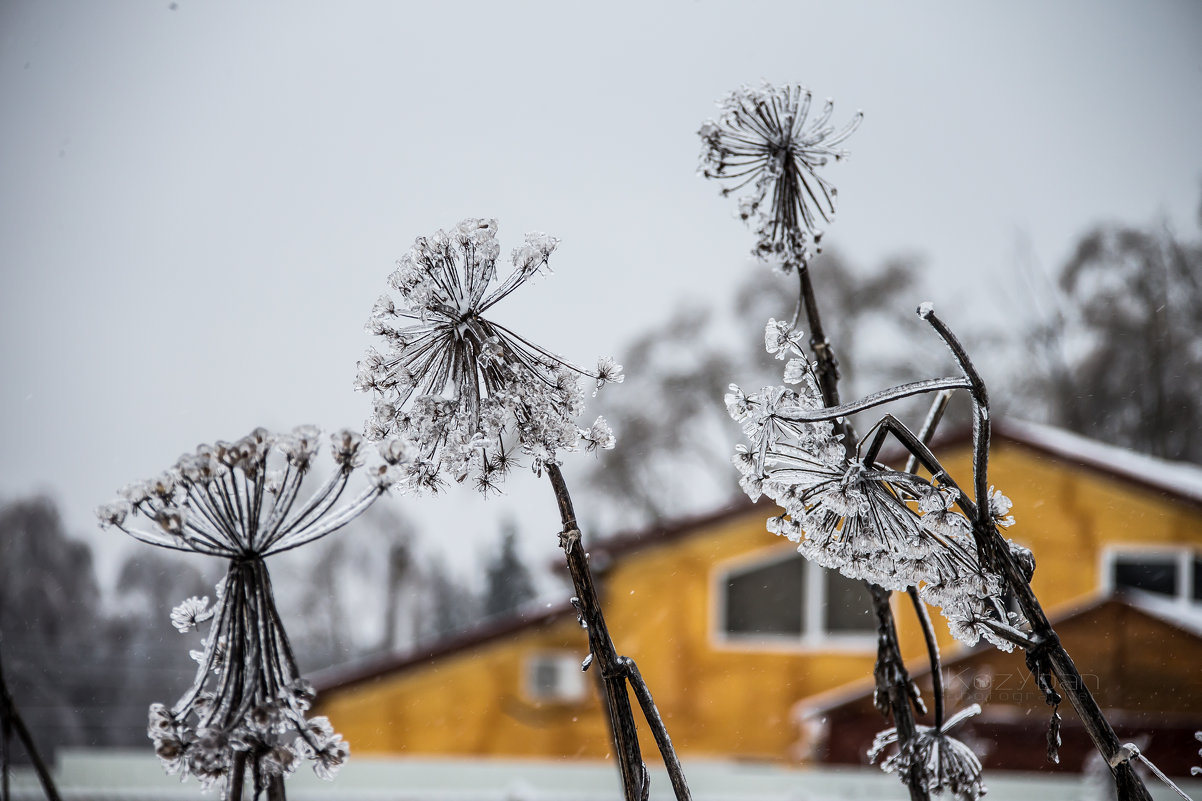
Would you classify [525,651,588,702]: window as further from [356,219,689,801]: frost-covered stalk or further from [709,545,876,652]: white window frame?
[356,219,689,801]: frost-covered stalk

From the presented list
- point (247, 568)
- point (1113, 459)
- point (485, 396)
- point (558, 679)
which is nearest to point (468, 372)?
point (485, 396)

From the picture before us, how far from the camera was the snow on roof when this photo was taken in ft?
6.05

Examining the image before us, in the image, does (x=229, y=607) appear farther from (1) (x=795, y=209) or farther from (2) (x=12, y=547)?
(2) (x=12, y=547)

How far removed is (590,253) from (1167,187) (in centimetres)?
133

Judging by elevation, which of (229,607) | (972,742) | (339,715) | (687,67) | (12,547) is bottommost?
(339,715)

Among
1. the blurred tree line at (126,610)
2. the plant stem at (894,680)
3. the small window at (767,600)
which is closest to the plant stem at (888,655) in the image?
the plant stem at (894,680)

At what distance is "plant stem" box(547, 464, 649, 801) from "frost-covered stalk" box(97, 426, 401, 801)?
0.07 meters

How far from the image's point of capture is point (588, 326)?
956mm

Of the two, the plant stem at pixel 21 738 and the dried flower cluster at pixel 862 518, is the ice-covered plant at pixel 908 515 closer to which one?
the dried flower cluster at pixel 862 518

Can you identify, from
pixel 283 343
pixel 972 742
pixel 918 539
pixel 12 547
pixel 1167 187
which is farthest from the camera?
A: pixel 12 547

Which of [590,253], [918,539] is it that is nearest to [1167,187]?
[590,253]

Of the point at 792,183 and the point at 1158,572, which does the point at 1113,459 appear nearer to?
the point at 1158,572

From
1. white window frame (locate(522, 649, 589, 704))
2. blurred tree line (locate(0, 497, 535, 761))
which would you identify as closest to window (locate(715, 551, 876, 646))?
white window frame (locate(522, 649, 589, 704))

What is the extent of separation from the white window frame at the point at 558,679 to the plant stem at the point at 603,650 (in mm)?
2485
